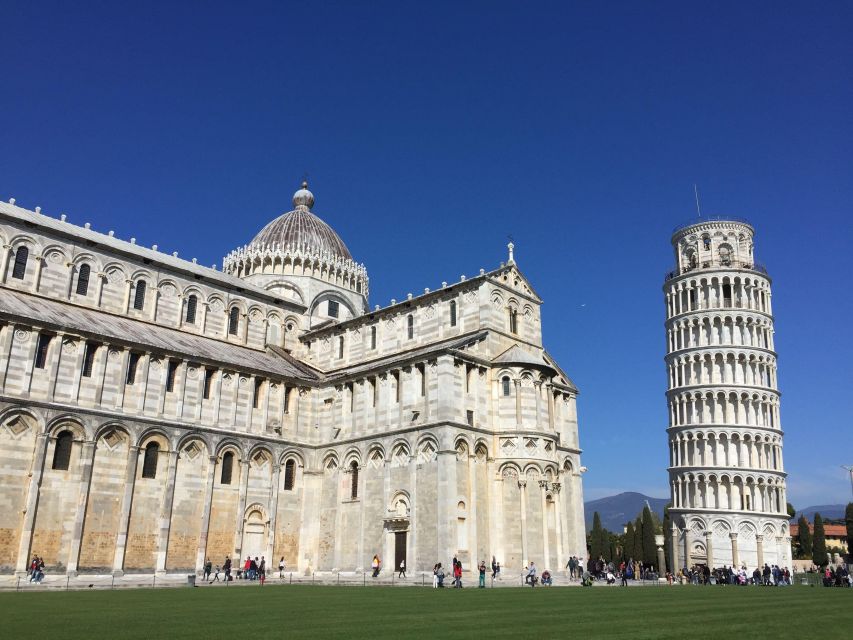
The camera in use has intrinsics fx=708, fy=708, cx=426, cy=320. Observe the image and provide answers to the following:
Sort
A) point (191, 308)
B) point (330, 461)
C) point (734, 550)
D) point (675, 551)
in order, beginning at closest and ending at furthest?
point (330, 461) → point (191, 308) → point (734, 550) → point (675, 551)

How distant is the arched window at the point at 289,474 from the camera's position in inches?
1693

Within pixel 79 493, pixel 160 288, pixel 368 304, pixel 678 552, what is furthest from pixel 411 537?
pixel 678 552

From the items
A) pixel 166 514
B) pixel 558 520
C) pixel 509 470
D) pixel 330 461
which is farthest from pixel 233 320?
pixel 558 520

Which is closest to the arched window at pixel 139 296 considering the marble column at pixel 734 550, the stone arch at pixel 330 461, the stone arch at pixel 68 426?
the stone arch at pixel 68 426

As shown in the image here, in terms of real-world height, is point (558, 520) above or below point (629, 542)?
above

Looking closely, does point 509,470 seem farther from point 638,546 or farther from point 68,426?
point 638,546

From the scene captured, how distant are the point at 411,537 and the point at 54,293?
971 inches

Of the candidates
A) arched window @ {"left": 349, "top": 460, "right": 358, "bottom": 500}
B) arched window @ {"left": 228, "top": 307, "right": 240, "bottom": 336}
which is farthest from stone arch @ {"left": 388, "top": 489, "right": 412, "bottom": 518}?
arched window @ {"left": 228, "top": 307, "right": 240, "bottom": 336}

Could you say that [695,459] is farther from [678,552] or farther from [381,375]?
[381,375]

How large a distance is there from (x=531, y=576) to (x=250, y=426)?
18281 mm

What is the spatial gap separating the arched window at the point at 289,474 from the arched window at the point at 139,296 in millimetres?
13593

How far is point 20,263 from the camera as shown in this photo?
40.0 m

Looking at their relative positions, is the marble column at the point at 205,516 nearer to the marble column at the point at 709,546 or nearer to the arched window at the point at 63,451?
the arched window at the point at 63,451

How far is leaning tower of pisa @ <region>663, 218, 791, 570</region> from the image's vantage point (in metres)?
65.8
